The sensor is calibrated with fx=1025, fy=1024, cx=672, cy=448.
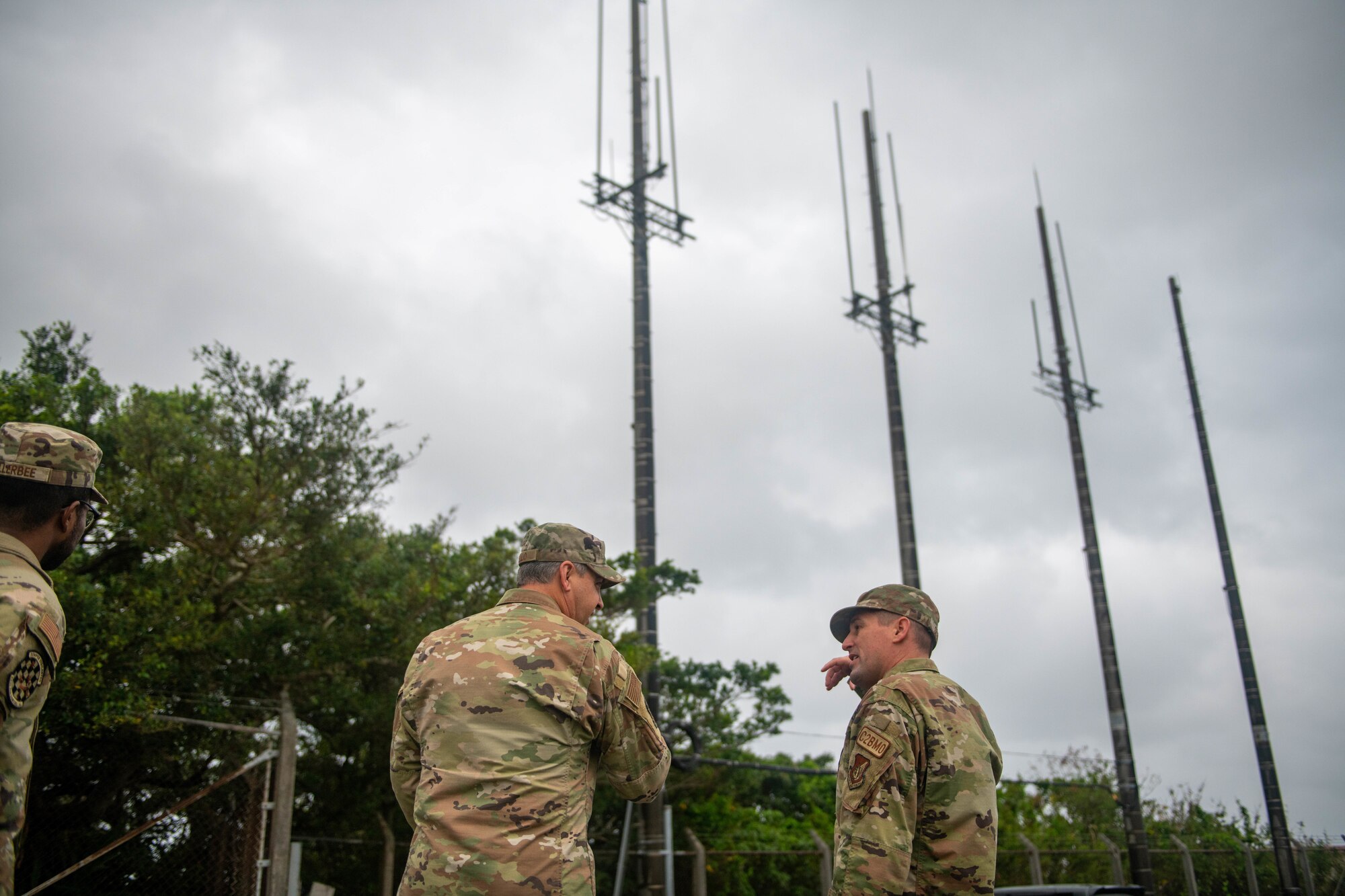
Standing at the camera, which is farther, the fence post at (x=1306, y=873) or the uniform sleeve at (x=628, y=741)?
the fence post at (x=1306, y=873)

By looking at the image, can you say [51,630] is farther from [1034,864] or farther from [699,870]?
[1034,864]

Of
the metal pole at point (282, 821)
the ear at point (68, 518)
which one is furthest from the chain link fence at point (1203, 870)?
the ear at point (68, 518)

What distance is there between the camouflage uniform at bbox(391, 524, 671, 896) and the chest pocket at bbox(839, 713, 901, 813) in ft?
2.08

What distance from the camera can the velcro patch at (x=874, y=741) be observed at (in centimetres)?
339

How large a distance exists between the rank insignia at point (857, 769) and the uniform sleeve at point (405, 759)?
4.63 ft

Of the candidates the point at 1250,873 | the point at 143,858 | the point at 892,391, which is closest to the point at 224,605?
the point at 143,858

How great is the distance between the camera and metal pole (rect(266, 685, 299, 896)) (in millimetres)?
7980

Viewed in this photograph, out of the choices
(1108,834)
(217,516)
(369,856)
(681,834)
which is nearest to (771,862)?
(681,834)

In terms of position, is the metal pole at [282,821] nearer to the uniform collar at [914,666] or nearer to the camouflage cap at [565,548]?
the camouflage cap at [565,548]

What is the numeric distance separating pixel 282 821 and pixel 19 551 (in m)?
6.19

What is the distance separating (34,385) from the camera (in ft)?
50.8

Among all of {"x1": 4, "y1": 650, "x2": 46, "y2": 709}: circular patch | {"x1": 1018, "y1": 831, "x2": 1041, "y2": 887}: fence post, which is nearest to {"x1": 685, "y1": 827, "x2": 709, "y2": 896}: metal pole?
{"x1": 1018, "y1": 831, "x2": 1041, "y2": 887}: fence post

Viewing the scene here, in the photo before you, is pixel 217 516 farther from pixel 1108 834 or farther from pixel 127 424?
pixel 1108 834

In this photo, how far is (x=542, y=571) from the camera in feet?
11.3
